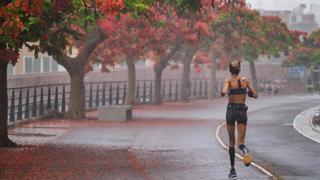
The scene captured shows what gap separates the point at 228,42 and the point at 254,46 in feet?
22.7

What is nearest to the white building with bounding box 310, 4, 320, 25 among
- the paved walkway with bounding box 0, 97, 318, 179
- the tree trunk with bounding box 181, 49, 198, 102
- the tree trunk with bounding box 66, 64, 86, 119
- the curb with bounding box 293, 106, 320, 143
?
the tree trunk with bounding box 181, 49, 198, 102

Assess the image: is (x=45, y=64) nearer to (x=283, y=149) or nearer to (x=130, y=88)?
(x=130, y=88)

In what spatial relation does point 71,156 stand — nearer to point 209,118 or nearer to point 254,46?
point 209,118

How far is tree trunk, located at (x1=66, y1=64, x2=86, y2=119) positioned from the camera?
32.3m

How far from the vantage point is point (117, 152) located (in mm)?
18547

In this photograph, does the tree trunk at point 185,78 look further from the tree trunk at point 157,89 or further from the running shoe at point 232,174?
the running shoe at point 232,174

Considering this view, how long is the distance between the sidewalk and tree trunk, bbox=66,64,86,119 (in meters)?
2.92

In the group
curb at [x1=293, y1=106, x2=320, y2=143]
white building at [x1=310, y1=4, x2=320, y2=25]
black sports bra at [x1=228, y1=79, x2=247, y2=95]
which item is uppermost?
white building at [x1=310, y1=4, x2=320, y2=25]

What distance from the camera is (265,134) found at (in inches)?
966

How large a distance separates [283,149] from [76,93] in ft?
49.2

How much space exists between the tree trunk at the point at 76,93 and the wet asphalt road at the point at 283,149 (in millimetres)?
6956

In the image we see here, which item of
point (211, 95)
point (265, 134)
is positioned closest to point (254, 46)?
point (211, 95)

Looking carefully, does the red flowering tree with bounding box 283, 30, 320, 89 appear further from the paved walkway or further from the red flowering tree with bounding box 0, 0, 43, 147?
the red flowering tree with bounding box 0, 0, 43, 147

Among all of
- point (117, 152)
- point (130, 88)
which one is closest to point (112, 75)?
point (130, 88)
